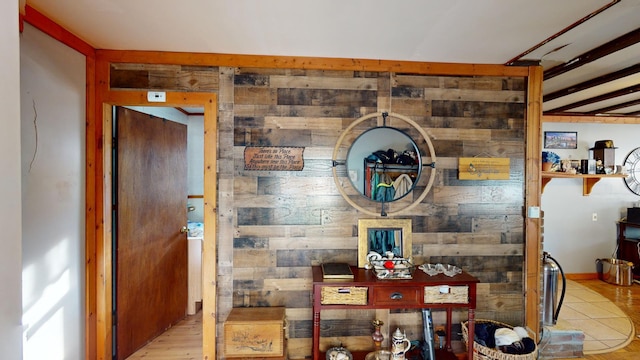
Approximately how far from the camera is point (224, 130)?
2.29m

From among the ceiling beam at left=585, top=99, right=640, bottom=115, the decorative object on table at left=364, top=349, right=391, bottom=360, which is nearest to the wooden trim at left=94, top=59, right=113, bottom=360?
the decorative object on table at left=364, top=349, right=391, bottom=360

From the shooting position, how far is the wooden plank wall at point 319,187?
229cm

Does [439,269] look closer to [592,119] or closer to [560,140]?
[560,140]

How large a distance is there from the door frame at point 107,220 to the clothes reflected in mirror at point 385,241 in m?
1.23

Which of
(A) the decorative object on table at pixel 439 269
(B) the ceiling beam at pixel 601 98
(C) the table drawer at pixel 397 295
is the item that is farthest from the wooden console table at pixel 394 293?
(B) the ceiling beam at pixel 601 98

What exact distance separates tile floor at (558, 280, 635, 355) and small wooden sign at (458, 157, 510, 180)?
156 centimetres

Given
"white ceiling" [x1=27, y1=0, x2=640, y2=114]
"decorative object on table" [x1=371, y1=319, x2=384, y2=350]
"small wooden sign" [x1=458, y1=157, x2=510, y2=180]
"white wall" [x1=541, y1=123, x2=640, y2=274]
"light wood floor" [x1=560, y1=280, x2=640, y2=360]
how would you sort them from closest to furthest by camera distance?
1. "white ceiling" [x1=27, y1=0, x2=640, y2=114]
2. "decorative object on table" [x1=371, y1=319, x2=384, y2=350]
3. "small wooden sign" [x1=458, y1=157, x2=510, y2=180]
4. "light wood floor" [x1=560, y1=280, x2=640, y2=360]
5. "white wall" [x1=541, y1=123, x2=640, y2=274]

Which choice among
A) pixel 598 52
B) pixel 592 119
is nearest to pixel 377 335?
pixel 598 52

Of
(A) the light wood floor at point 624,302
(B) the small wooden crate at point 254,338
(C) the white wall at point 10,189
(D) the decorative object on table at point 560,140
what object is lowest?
(A) the light wood floor at point 624,302

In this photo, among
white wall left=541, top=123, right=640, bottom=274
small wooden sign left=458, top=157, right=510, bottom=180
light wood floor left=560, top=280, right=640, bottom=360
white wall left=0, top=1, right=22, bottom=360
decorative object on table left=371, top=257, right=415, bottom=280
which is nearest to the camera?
white wall left=0, top=1, right=22, bottom=360

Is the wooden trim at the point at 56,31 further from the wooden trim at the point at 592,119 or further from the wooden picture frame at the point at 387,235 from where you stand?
the wooden trim at the point at 592,119

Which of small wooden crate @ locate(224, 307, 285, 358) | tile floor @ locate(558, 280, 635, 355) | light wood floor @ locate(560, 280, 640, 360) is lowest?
light wood floor @ locate(560, 280, 640, 360)

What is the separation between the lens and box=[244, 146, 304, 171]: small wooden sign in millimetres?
2281

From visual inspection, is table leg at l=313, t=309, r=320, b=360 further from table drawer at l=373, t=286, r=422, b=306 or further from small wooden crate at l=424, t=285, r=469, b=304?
small wooden crate at l=424, t=285, r=469, b=304
